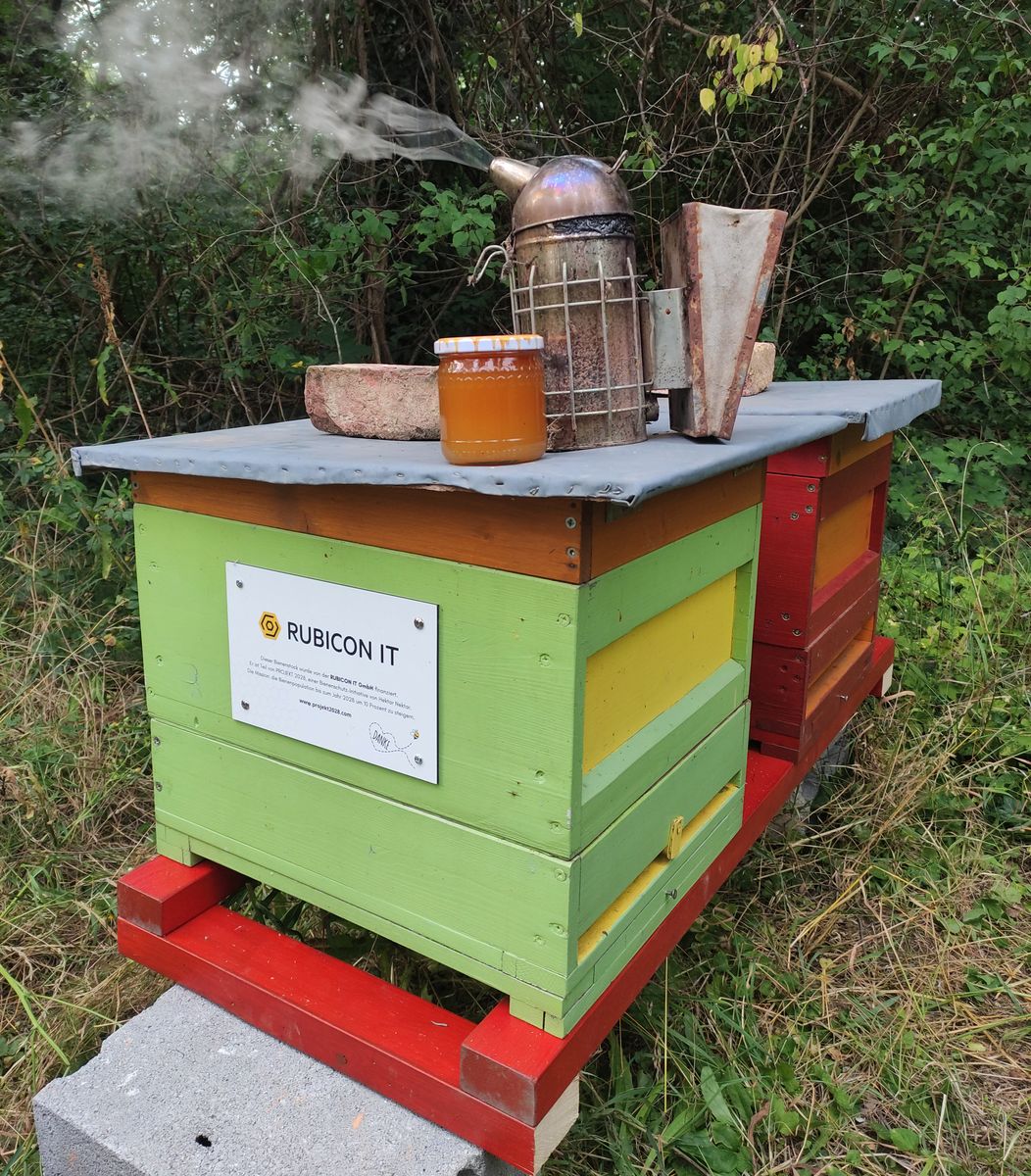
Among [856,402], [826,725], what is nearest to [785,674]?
[826,725]

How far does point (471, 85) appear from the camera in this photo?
4.16m

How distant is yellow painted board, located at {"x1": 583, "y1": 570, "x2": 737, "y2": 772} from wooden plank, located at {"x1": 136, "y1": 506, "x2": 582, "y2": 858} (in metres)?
0.08

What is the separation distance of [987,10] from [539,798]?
503 cm

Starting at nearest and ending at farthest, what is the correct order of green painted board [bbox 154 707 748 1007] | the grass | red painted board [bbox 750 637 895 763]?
1. green painted board [bbox 154 707 748 1007]
2. the grass
3. red painted board [bbox 750 637 895 763]

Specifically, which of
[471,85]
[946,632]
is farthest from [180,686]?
[471,85]

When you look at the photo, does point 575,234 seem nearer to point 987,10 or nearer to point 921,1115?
point 921,1115

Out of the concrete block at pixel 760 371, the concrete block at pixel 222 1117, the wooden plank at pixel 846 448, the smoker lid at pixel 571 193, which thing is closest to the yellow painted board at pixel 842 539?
the wooden plank at pixel 846 448

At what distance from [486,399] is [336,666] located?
486 mm

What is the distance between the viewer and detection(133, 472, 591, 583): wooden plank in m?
1.03

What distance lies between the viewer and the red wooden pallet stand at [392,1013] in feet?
3.85

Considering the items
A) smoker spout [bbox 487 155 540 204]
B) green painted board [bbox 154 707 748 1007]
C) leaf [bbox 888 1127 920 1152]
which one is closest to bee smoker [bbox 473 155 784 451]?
smoker spout [bbox 487 155 540 204]

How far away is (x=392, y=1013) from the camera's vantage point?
4.55 feet

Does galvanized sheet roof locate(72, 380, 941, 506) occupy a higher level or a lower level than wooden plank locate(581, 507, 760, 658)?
higher

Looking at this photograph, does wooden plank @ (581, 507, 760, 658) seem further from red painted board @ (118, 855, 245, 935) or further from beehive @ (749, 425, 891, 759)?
red painted board @ (118, 855, 245, 935)
